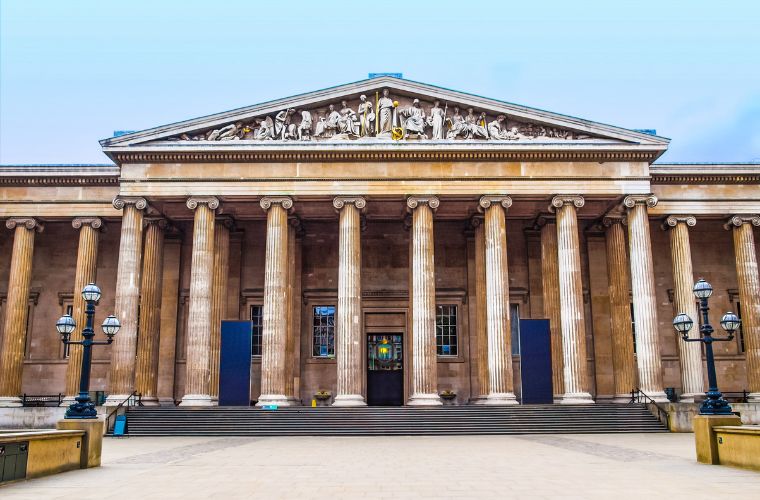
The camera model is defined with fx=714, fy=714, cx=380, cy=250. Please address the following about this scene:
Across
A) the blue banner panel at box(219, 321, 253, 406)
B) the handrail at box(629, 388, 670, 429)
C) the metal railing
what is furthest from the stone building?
the blue banner panel at box(219, 321, 253, 406)

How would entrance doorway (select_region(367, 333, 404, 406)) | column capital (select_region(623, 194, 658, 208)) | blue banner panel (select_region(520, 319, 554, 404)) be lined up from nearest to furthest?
blue banner panel (select_region(520, 319, 554, 404)) < column capital (select_region(623, 194, 658, 208)) < entrance doorway (select_region(367, 333, 404, 406))

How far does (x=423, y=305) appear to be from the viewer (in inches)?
1171

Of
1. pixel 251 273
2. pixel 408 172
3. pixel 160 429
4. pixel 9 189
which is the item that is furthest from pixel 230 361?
pixel 9 189

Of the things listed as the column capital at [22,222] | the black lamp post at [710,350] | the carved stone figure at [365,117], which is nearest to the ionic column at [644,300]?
the black lamp post at [710,350]

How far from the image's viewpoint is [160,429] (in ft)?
87.0

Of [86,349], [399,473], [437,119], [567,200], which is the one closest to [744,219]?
[567,200]

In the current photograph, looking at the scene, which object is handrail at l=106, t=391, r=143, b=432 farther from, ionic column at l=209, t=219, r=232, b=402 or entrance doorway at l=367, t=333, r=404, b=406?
entrance doorway at l=367, t=333, r=404, b=406

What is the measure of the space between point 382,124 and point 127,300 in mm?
13143

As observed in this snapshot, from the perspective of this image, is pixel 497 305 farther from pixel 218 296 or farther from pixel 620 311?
pixel 218 296

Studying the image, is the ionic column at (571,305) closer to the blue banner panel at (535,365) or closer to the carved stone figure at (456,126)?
the blue banner panel at (535,365)

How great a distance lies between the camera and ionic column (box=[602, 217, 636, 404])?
3161cm

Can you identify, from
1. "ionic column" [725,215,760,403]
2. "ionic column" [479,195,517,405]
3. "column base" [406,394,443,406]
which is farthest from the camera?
"ionic column" [725,215,760,403]

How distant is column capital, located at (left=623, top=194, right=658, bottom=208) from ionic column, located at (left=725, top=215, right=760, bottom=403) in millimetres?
5573

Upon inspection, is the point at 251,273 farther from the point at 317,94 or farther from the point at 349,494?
the point at 349,494
